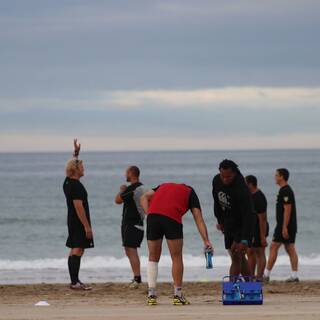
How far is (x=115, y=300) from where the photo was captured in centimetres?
1365

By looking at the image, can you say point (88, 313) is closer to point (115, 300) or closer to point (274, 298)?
point (115, 300)

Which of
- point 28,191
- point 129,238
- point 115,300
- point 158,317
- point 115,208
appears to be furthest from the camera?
point 28,191

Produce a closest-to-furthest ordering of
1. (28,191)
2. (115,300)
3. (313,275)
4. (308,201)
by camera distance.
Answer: (115,300), (313,275), (308,201), (28,191)

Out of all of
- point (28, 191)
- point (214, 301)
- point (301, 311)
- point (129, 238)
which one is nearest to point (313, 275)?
point (129, 238)

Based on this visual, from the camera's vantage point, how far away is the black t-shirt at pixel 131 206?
1512cm

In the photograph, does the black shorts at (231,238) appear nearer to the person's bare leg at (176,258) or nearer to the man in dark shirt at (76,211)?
the person's bare leg at (176,258)

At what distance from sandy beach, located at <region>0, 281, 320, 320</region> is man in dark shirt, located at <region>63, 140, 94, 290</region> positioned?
612 mm

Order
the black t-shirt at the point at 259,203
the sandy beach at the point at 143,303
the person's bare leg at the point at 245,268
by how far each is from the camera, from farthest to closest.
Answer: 1. the black t-shirt at the point at 259,203
2. the person's bare leg at the point at 245,268
3. the sandy beach at the point at 143,303

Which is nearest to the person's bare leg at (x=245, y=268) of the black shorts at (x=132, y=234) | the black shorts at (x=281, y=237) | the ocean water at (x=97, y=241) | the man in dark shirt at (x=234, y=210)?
the man in dark shirt at (x=234, y=210)

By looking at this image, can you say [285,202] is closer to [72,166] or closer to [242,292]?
[72,166]

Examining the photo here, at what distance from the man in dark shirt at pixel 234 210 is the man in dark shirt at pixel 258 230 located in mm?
2410

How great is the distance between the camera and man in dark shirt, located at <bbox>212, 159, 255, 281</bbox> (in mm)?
12586

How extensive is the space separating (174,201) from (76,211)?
2736mm

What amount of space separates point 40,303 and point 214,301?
81.9 inches
